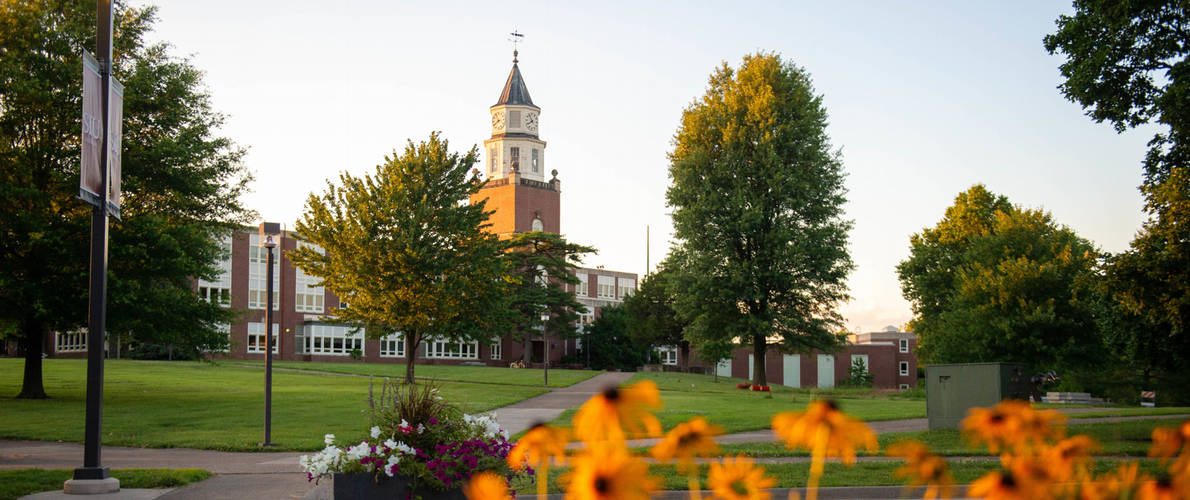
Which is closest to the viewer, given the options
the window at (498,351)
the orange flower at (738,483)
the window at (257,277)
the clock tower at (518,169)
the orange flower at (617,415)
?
the orange flower at (617,415)

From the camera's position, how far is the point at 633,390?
152cm

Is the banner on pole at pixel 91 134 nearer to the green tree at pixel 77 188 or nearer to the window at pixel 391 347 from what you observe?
the green tree at pixel 77 188

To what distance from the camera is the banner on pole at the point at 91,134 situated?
1089 cm

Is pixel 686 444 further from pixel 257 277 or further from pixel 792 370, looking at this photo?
pixel 792 370

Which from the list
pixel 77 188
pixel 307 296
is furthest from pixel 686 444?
pixel 307 296

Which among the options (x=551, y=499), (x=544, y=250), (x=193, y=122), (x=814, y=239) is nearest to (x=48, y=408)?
(x=193, y=122)

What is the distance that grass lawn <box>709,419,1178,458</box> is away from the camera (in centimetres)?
1357

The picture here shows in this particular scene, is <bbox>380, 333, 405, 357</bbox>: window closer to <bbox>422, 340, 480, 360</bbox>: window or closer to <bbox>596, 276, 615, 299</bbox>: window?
<bbox>422, 340, 480, 360</bbox>: window

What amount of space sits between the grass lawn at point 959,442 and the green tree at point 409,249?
19574 mm

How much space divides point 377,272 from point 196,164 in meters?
7.89

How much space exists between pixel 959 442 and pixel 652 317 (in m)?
56.8

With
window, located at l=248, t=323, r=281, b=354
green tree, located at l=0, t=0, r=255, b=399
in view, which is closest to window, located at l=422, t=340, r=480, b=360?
window, located at l=248, t=323, r=281, b=354

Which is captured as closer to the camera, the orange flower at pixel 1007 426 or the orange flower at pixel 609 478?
the orange flower at pixel 609 478

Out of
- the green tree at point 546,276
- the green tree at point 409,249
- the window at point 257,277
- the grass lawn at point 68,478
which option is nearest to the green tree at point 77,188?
the green tree at point 409,249
